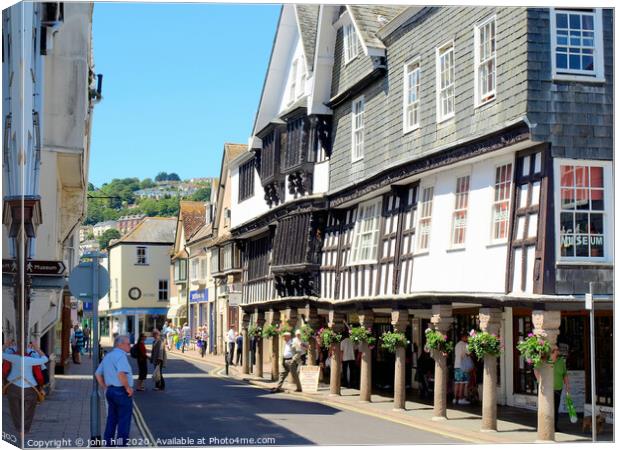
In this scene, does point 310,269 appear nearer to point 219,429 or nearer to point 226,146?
point 226,146

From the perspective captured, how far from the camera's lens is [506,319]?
24.8m

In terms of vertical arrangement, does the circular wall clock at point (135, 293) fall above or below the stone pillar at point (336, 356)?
above

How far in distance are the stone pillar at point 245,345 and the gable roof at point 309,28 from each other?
31.3 feet

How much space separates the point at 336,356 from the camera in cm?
2866

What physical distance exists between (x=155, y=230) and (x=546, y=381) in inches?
391

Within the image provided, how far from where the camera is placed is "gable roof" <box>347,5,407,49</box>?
26109 mm

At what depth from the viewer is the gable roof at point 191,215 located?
22.1 metres

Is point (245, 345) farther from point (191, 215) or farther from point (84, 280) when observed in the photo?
point (84, 280)

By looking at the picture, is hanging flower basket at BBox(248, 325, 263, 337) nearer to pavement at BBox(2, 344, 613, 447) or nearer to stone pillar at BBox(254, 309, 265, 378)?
stone pillar at BBox(254, 309, 265, 378)

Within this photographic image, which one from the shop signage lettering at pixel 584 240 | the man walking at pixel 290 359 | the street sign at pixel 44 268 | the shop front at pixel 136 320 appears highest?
the shop signage lettering at pixel 584 240

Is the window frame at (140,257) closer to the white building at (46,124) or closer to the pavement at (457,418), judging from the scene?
the white building at (46,124)

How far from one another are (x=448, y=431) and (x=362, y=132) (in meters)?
10.4

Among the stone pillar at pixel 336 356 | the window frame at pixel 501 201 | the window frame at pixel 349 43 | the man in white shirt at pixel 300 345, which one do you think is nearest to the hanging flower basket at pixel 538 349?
the window frame at pixel 501 201

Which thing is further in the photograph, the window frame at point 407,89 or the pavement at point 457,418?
the window frame at point 407,89
